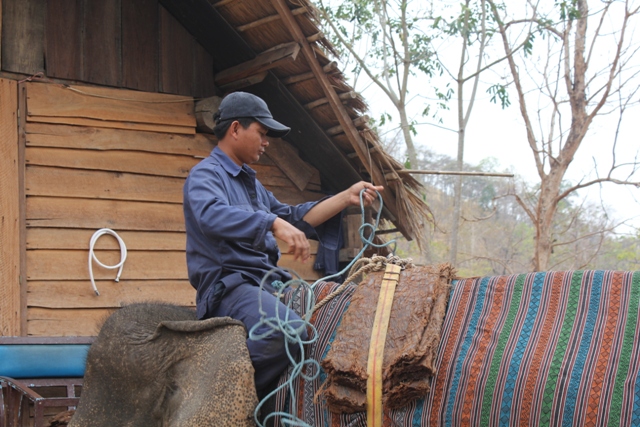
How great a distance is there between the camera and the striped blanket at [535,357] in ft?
8.23

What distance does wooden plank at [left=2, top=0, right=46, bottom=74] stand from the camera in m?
5.49

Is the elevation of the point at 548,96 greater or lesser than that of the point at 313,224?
greater

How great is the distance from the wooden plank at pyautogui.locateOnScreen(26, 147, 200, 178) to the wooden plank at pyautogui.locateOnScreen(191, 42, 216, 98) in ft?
1.88

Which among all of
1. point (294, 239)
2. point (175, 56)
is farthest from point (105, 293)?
point (294, 239)

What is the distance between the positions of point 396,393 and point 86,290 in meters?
3.40

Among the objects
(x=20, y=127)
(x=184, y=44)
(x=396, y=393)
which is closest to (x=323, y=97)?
(x=184, y=44)

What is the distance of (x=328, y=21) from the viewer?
1111cm

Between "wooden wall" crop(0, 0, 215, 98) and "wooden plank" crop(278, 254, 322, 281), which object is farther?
"wooden plank" crop(278, 254, 322, 281)

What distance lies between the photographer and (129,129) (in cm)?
592

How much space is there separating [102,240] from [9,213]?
0.69 m

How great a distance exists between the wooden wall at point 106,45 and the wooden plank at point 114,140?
37 cm

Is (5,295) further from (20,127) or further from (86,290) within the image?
(20,127)

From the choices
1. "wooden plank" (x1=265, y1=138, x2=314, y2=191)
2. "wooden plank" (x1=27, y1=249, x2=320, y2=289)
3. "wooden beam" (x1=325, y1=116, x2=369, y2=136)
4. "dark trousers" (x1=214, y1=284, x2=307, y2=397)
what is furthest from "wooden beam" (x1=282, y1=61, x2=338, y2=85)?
"dark trousers" (x1=214, y1=284, x2=307, y2=397)

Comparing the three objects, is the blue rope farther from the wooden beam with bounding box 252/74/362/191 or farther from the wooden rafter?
the wooden beam with bounding box 252/74/362/191
